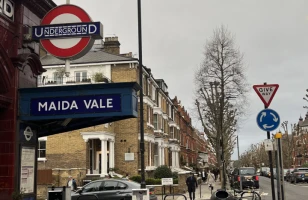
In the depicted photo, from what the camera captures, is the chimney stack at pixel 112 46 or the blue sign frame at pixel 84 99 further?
the chimney stack at pixel 112 46

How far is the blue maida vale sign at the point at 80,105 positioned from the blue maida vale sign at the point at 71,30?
1.47 meters

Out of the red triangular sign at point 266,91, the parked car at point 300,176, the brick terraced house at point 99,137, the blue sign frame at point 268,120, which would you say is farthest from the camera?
the parked car at point 300,176

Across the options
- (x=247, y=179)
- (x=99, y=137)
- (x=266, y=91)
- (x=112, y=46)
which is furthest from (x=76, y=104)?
(x=112, y=46)

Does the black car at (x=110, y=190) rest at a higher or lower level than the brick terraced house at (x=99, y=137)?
lower

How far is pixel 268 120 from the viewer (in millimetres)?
10719

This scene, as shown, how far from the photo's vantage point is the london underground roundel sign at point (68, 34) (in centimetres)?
912

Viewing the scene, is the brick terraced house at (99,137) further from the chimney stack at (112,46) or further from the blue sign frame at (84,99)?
the blue sign frame at (84,99)

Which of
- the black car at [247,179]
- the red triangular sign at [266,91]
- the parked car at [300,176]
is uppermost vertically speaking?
the red triangular sign at [266,91]

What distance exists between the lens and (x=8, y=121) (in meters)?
9.03

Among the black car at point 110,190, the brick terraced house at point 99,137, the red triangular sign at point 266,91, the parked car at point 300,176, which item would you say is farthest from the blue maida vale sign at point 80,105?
the parked car at point 300,176

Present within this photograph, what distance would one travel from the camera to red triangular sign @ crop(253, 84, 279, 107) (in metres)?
11.0

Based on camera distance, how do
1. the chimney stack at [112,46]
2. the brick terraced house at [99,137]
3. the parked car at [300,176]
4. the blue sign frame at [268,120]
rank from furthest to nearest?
the parked car at [300,176] < the chimney stack at [112,46] < the brick terraced house at [99,137] < the blue sign frame at [268,120]

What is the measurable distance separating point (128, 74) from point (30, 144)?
23119 mm

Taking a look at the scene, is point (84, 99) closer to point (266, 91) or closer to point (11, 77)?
point (11, 77)
